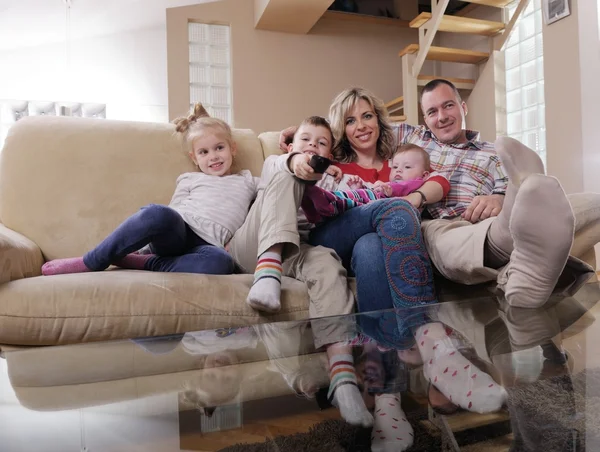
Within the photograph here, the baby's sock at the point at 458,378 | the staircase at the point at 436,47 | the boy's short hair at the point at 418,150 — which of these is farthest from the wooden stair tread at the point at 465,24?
the baby's sock at the point at 458,378

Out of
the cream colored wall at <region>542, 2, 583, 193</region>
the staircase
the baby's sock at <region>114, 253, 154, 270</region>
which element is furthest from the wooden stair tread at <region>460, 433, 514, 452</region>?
the staircase

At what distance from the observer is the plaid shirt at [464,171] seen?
1572 millimetres

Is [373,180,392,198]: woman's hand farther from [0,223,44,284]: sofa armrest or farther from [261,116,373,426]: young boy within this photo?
[0,223,44,284]: sofa armrest

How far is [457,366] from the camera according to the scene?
1.96 feet

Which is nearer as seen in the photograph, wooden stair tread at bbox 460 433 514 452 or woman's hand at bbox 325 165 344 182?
wooden stair tread at bbox 460 433 514 452

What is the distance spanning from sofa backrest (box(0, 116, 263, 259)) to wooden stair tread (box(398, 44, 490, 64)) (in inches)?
114

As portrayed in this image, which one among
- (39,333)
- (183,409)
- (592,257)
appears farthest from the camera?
(592,257)

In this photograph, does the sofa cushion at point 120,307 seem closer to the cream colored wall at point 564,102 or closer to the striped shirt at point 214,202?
the striped shirt at point 214,202

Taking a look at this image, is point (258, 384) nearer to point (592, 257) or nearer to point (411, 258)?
point (411, 258)

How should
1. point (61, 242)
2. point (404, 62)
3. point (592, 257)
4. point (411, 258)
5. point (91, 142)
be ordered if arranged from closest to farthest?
1. point (411, 258)
2. point (592, 257)
3. point (61, 242)
4. point (91, 142)
5. point (404, 62)

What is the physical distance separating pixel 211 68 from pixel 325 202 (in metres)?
3.84

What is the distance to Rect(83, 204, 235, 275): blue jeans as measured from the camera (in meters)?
1.29

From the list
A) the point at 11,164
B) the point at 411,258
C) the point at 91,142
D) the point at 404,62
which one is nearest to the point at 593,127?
the point at 404,62

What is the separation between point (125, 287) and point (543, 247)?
88 cm
